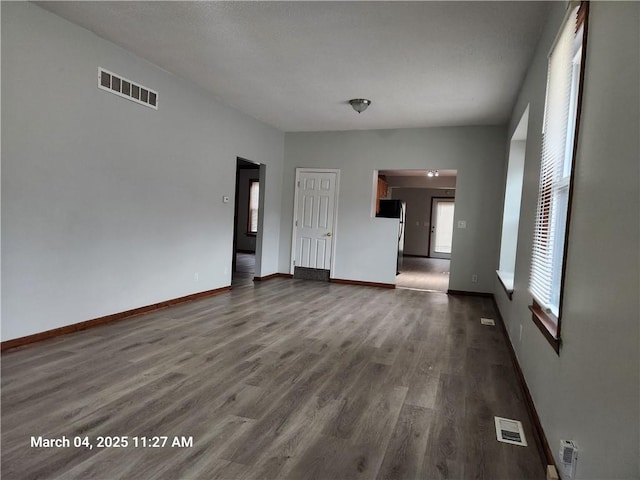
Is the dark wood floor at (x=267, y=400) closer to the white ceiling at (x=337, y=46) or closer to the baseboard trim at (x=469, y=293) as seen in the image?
the baseboard trim at (x=469, y=293)

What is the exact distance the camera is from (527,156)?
143 inches

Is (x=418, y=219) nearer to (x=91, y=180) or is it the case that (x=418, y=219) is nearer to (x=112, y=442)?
(x=91, y=180)

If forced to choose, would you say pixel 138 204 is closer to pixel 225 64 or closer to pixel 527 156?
pixel 225 64

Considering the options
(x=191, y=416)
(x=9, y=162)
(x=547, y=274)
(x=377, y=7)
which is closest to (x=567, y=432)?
(x=547, y=274)

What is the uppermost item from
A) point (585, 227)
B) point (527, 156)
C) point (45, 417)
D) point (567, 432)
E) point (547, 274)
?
point (527, 156)

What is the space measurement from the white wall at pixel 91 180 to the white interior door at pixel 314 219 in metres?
2.11

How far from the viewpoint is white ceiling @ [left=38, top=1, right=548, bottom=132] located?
298 centimetres

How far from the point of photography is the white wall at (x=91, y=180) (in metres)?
3.04

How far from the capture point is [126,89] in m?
3.94

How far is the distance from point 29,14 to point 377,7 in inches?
104

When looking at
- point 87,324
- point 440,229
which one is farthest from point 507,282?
point 440,229

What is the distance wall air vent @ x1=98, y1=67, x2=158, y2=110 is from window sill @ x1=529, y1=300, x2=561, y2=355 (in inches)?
158

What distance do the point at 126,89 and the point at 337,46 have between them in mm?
2126

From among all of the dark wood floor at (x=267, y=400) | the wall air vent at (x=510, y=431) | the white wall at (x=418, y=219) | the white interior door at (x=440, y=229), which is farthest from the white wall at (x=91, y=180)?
the white interior door at (x=440, y=229)
